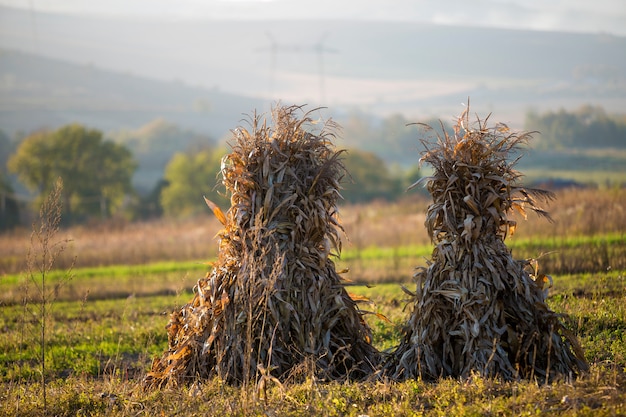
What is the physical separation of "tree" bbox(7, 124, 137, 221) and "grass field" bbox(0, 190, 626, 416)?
157ft

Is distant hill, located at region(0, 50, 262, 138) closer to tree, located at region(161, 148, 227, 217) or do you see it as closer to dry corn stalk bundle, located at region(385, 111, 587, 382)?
tree, located at region(161, 148, 227, 217)

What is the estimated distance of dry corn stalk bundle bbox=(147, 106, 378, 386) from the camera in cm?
727

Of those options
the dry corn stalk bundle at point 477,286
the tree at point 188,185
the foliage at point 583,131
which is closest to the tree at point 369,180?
the tree at point 188,185

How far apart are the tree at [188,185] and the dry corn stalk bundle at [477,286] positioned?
58.9m

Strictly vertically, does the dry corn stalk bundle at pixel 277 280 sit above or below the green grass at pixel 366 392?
above

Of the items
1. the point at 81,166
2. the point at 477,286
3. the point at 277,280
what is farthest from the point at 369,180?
the point at 477,286

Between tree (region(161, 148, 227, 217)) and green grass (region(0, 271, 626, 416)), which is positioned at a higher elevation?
tree (region(161, 148, 227, 217))

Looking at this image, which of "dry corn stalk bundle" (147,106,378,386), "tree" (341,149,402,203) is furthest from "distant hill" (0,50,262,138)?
"dry corn stalk bundle" (147,106,378,386)

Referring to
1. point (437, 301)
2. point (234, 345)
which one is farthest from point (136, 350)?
point (437, 301)

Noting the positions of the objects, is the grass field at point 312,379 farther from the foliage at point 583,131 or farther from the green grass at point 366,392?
the foliage at point 583,131

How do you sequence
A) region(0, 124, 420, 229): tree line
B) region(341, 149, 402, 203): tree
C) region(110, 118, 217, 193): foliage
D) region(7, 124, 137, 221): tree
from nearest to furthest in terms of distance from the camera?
1. region(341, 149, 402, 203): tree
2. region(0, 124, 420, 229): tree line
3. region(7, 124, 137, 221): tree
4. region(110, 118, 217, 193): foliage

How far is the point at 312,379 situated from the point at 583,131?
68.0 m

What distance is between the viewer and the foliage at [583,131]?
2650 inches

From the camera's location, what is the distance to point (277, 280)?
7363 millimetres
